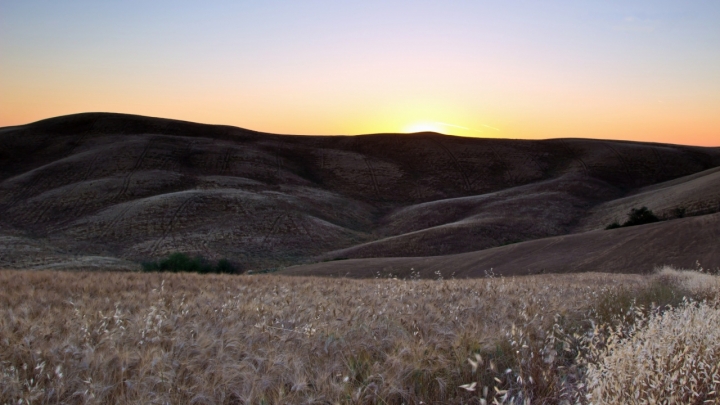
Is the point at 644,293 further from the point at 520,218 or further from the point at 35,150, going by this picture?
the point at 35,150

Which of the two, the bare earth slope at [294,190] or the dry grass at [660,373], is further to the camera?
the bare earth slope at [294,190]

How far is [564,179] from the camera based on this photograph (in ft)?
328

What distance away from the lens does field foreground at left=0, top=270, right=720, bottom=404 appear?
152 inches

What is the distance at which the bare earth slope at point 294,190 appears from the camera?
64062 mm

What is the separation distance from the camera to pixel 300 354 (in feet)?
15.9

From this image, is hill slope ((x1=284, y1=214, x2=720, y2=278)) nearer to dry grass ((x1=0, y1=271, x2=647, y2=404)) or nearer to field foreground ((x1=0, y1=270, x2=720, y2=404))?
field foreground ((x1=0, y1=270, x2=720, y2=404))

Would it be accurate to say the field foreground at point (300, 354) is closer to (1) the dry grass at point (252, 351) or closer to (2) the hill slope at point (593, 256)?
(1) the dry grass at point (252, 351)

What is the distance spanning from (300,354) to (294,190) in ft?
300

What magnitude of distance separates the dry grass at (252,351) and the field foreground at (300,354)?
0.02 m

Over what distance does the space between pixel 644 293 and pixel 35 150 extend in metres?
132

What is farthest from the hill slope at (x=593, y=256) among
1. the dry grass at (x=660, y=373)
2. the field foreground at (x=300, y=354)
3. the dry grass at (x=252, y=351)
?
the dry grass at (x=660, y=373)

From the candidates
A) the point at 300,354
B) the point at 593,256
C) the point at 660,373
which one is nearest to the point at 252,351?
the point at 300,354

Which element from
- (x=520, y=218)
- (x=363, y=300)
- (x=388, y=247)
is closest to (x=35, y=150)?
(x=388, y=247)

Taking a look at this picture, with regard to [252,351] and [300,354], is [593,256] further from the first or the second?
[252,351]
